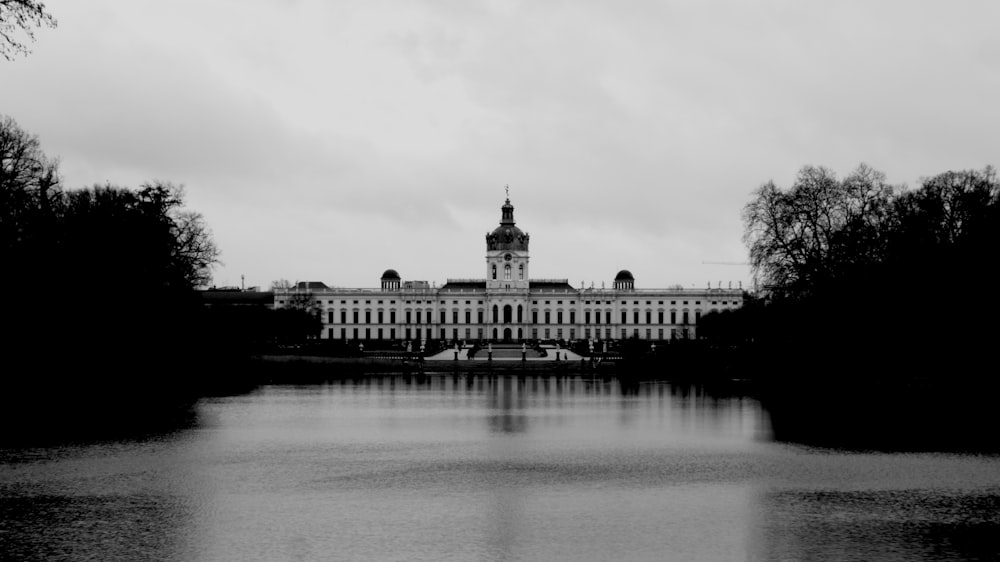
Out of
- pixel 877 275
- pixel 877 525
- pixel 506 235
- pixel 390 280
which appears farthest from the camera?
pixel 390 280

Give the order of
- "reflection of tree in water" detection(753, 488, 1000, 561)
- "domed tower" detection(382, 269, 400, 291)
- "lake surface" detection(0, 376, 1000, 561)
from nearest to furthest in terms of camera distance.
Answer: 1. "reflection of tree in water" detection(753, 488, 1000, 561)
2. "lake surface" detection(0, 376, 1000, 561)
3. "domed tower" detection(382, 269, 400, 291)

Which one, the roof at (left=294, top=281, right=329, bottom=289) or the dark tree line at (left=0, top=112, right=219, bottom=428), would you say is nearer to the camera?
the dark tree line at (left=0, top=112, right=219, bottom=428)

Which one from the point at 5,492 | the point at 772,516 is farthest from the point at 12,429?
the point at 772,516

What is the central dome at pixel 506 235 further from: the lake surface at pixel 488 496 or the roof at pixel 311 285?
the lake surface at pixel 488 496

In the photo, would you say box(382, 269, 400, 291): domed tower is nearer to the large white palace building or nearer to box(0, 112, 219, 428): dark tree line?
the large white palace building

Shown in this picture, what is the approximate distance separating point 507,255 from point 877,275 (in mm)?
106988

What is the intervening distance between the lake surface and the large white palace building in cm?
12664

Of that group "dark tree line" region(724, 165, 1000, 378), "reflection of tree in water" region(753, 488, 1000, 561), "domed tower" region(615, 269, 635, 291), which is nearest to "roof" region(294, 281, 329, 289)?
"domed tower" region(615, 269, 635, 291)

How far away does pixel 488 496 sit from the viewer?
1844cm

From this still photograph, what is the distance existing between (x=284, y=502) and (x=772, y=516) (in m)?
7.53

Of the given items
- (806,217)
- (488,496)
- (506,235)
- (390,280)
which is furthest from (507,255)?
(488,496)

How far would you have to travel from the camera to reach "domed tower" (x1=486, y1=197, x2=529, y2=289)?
154375 millimetres

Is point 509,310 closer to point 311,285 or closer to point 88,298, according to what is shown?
point 311,285

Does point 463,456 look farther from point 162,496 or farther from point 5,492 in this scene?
point 5,492
